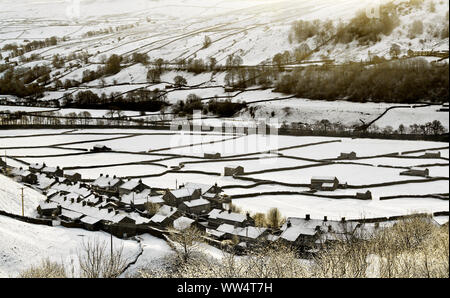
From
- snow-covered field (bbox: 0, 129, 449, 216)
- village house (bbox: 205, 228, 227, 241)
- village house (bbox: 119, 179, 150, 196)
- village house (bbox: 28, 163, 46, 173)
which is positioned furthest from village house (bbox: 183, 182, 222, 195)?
village house (bbox: 28, 163, 46, 173)

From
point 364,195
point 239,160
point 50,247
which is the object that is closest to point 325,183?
point 364,195

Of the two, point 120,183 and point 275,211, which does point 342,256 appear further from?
point 120,183

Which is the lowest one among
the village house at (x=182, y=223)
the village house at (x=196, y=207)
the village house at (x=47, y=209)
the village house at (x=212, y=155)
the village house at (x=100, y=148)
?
the village house at (x=196, y=207)

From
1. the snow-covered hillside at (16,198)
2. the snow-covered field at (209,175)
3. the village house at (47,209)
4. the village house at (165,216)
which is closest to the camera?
the snow-covered field at (209,175)

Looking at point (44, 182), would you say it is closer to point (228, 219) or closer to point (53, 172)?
point (53, 172)

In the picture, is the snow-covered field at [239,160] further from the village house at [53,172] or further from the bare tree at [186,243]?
the bare tree at [186,243]

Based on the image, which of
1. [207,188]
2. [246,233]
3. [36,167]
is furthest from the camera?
[36,167]

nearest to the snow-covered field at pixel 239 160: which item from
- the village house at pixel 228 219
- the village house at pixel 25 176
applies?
the village house at pixel 25 176
